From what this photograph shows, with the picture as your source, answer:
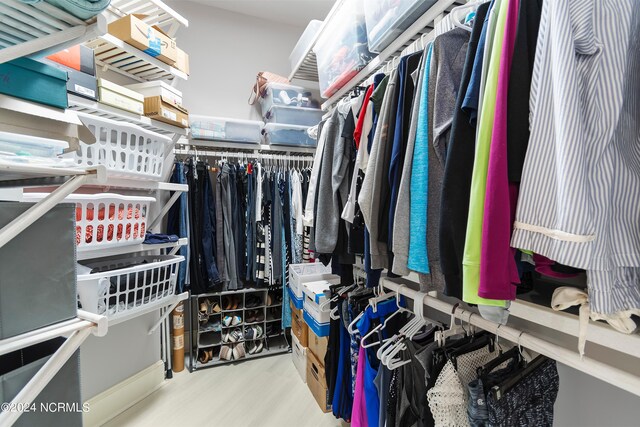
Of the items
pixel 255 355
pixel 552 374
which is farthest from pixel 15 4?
pixel 255 355

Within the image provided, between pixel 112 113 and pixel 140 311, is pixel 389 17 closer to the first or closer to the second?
pixel 112 113

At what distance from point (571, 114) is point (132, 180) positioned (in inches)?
70.7

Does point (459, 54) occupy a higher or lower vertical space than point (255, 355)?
higher

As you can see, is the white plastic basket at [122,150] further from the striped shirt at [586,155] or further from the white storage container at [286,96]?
the striped shirt at [586,155]

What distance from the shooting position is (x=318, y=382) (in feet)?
6.04

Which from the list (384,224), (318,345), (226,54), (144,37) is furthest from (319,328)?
(226,54)

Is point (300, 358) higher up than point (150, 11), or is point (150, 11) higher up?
point (150, 11)

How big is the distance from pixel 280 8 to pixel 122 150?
2.08 meters

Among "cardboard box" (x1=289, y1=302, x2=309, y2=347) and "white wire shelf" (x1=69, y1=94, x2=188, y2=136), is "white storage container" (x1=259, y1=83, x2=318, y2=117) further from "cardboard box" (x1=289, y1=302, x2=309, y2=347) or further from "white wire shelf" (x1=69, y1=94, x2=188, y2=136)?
"cardboard box" (x1=289, y1=302, x2=309, y2=347)

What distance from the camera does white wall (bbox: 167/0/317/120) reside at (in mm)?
2602

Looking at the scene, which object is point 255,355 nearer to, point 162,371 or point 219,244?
point 162,371

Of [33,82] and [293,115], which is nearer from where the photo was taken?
[33,82]

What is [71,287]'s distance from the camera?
2.59 ft

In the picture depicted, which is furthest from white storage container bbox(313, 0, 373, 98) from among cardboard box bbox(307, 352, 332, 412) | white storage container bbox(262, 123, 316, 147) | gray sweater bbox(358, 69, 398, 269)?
cardboard box bbox(307, 352, 332, 412)
